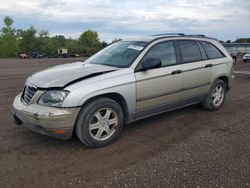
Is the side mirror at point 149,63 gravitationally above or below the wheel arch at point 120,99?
above

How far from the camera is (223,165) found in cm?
352

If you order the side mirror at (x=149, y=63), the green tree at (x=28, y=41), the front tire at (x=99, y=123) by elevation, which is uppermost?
the green tree at (x=28, y=41)

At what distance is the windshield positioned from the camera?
459 cm

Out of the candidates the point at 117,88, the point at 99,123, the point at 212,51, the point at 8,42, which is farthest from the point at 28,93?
the point at 8,42

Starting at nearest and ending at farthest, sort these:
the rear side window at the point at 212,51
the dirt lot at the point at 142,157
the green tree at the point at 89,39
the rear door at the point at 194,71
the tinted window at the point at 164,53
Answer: the dirt lot at the point at 142,157
the tinted window at the point at 164,53
the rear door at the point at 194,71
the rear side window at the point at 212,51
the green tree at the point at 89,39

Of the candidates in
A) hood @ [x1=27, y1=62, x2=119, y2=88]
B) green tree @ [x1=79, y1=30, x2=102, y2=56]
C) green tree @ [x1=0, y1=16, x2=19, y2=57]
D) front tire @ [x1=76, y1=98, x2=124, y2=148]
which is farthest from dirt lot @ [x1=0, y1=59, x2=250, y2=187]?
green tree @ [x1=79, y1=30, x2=102, y2=56]

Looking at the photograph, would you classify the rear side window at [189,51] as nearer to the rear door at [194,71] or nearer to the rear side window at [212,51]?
the rear door at [194,71]

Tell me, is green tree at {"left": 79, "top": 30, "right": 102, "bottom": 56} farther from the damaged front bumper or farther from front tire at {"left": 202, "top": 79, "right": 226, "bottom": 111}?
the damaged front bumper

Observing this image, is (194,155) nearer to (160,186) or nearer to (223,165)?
(223,165)

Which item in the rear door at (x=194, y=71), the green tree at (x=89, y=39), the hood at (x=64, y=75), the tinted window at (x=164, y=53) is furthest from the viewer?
the green tree at (x=89, y=39)

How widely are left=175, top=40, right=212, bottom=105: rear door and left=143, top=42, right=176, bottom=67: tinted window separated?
0.67 feet

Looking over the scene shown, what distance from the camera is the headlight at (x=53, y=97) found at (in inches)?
146

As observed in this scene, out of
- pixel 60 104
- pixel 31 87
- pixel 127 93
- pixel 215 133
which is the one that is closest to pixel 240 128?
pixel 215 133

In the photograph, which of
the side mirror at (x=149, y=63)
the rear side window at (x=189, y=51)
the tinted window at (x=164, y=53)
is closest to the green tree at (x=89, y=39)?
the rear side window at (x=189, y=51)
